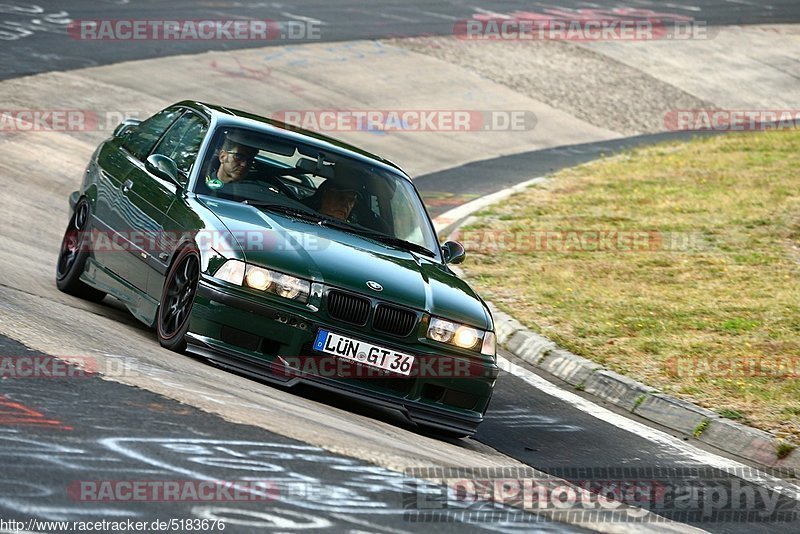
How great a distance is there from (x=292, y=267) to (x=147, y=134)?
2952mm

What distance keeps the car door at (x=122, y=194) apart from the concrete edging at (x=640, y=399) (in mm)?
3283

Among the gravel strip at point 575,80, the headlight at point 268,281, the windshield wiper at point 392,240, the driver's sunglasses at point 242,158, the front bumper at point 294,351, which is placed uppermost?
the driver's sunglasses at point 242,158

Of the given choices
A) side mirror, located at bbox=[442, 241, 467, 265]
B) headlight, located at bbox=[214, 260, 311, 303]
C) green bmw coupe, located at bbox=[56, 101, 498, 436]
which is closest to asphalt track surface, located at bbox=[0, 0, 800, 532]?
green bmw coupe, located at bbox=[56, 101, 498, 436]

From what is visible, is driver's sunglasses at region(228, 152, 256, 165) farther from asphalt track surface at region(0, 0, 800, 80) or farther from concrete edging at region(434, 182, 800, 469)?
asphalt track surface at region(0, 0, 800, 80)

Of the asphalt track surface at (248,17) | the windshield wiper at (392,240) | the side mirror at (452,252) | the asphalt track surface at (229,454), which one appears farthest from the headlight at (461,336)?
the asphalt track surface at (248,17)

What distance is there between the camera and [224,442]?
18.6 ft

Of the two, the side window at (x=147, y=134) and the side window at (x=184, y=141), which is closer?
the side window at (x=184, y=141)

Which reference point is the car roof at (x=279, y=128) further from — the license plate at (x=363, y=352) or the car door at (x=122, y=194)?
the license plate at (x=363, y=352)

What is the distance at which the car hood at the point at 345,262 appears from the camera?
291 inches

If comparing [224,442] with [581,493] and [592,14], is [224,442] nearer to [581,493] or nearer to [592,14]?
[581,493]

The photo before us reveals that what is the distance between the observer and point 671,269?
1317cm

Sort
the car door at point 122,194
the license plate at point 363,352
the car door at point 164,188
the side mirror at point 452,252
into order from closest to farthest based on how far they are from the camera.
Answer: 1. the license plate at point 363,352
2. the car door at point 164,188
3. the car door at point 122,194
4. the side mirror at point 452,252

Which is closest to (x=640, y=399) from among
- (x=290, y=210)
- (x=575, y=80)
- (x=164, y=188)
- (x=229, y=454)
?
(x=290, y=210)

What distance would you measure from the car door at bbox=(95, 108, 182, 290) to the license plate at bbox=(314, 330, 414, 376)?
166 centimetres
